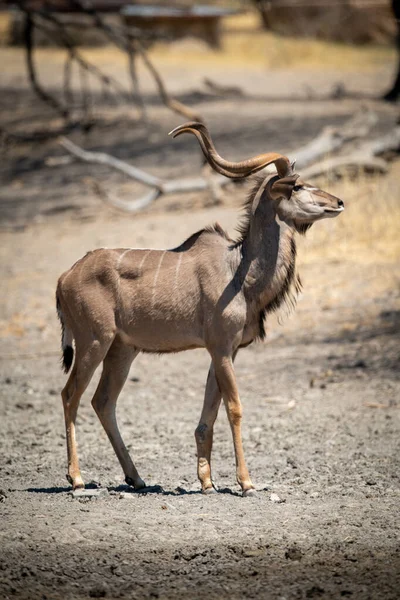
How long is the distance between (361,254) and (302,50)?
55.8 ft

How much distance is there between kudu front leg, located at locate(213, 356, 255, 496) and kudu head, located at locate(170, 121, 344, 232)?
3.27 feet

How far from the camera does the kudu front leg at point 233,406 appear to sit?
18.7 ft

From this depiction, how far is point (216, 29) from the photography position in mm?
29359

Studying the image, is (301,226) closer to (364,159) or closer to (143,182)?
(143,182)

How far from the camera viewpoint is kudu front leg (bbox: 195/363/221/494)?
5.81 meters

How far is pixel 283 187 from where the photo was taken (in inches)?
229

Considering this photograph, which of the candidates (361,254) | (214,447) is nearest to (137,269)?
(214,447)

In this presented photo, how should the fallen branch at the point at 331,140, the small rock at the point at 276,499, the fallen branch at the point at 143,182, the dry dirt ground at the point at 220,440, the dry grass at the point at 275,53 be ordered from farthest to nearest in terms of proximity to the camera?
the dry grass at the point at 275,53, the fallen branch at the point at 331,140, the fallen branch at the point at 143,182, the small rock at the point at 276,499, the dry dirt ground at the point at 220,440

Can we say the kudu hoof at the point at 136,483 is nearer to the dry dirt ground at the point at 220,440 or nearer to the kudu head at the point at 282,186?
the dry dirt ground at the point at 220,440

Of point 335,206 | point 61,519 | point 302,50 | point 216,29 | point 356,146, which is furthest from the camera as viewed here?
point 216,29

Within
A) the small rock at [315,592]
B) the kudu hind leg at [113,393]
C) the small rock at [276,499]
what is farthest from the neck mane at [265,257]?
the small rock at [315,592]

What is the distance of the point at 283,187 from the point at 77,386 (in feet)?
5.63

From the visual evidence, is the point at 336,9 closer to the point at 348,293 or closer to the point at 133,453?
the point at 348,293

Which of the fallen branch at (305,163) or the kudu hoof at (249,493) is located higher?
the kudu hoof at (249,493)
